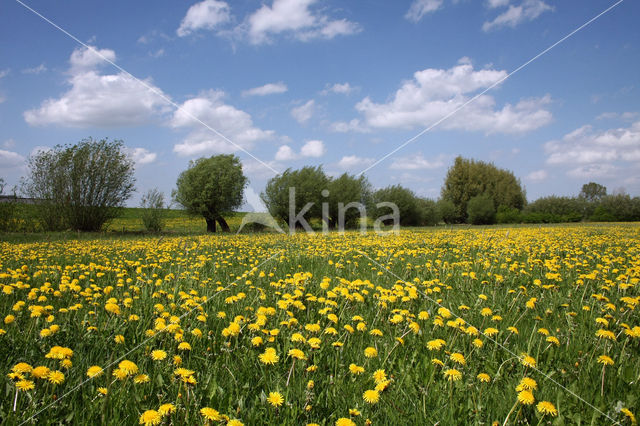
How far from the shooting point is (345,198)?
127 ft

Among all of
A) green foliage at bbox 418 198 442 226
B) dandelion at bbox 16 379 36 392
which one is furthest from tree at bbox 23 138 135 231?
green foliage at bbox 418 198 442 226

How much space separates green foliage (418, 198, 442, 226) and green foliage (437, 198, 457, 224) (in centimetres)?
238

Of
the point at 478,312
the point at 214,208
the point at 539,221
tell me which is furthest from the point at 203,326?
the point at 539,221

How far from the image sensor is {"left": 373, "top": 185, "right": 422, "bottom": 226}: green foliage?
45125 mm

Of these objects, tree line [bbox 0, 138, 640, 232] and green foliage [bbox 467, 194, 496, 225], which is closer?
tree line [bbox 0, 138, 640, 232]

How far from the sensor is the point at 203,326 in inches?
108

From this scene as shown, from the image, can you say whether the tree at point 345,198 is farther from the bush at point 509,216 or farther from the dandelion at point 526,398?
the dandelion at point 526,398

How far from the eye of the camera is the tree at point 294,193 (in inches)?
1325

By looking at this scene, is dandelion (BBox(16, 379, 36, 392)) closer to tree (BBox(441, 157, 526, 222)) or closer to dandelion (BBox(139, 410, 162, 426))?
Result: dandelion (BBox(139, 410, 162, 426))

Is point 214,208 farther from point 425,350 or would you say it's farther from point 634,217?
point 634,217

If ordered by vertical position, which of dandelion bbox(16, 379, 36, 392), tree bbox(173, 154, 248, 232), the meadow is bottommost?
the meadow

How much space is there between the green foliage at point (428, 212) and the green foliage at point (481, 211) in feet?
16.9

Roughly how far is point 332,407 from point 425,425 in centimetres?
A: 47

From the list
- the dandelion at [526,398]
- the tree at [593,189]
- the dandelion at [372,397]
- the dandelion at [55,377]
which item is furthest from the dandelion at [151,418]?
the tree at [593,189]
